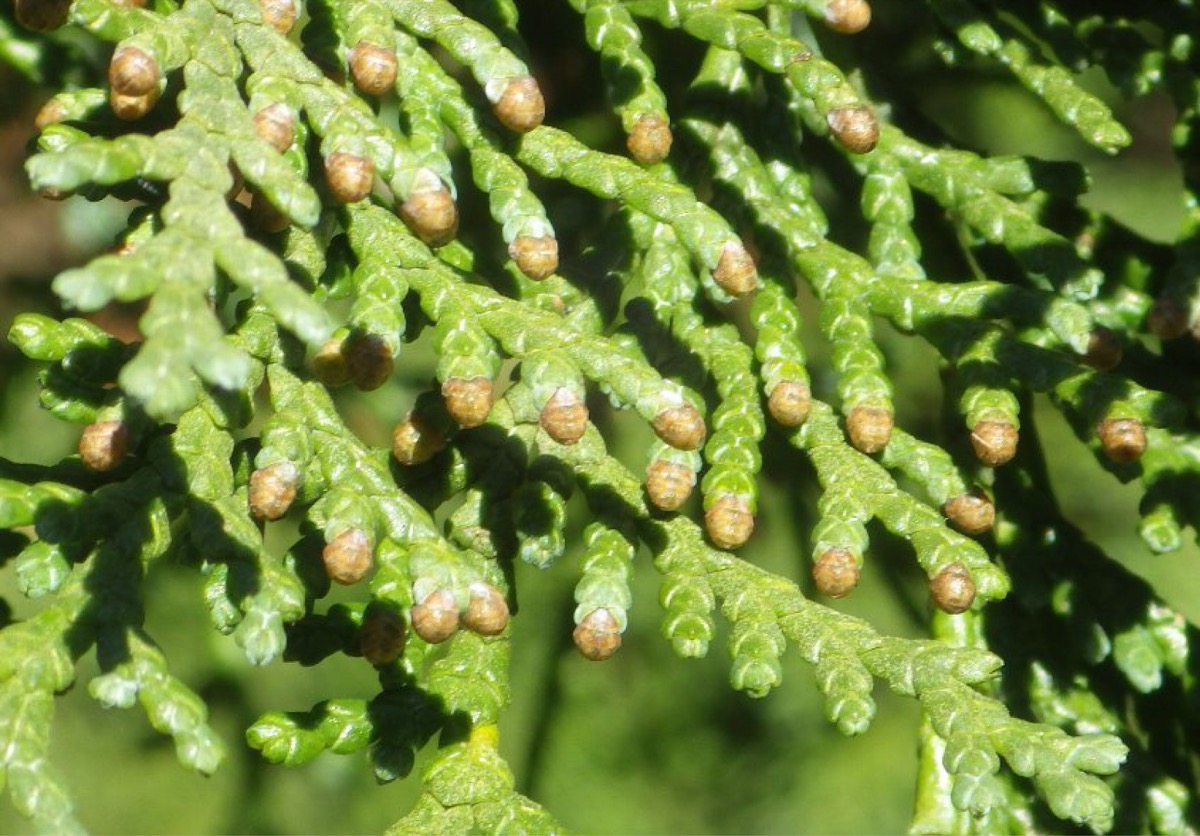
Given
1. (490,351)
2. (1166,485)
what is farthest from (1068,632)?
(490,351)

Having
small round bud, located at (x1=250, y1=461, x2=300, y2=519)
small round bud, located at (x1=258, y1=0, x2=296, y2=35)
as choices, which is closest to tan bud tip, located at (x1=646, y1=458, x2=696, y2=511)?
small round bud, located at (x1=250, y1=461, x2=300, y2=519)

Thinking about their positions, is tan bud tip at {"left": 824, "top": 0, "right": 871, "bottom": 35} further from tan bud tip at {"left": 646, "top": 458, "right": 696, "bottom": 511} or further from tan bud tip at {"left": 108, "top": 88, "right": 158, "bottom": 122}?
tan bud tip at {"left": 108, "top": 88, "right": 158, "bottom": 122}

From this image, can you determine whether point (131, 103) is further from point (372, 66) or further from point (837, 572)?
point (837, 572)

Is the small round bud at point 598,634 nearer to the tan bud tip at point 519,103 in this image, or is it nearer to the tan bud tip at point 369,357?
the tan bud tip at point 369,357

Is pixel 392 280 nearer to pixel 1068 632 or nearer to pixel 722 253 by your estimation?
pixel 722 253

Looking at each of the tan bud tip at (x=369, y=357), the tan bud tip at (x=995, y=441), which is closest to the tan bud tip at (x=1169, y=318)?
the tan bud tip at (x=995, y=441)

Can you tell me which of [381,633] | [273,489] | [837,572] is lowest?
[381,633]

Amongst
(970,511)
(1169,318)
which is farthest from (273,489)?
(1169,318)
